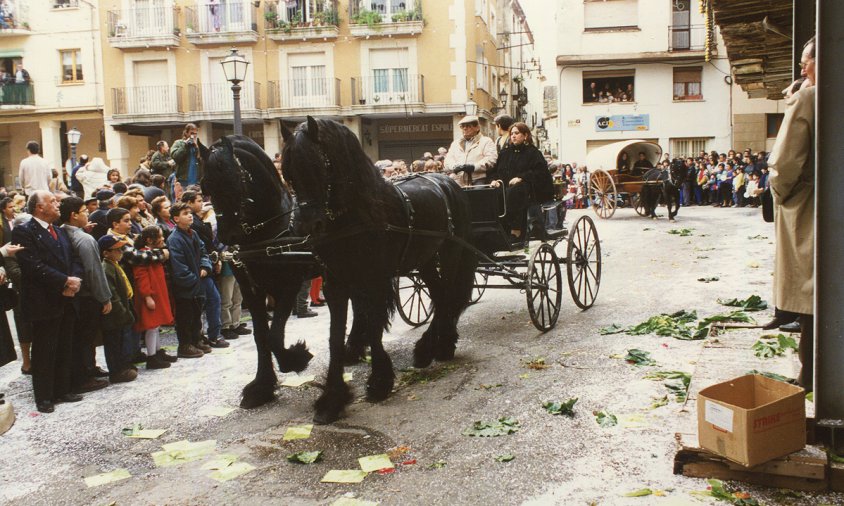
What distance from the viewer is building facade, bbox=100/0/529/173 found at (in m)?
30.0

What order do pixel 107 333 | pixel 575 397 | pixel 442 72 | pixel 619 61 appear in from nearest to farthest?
pixel 575 397
pixel 107 333
pixel 442 72
pixel 619 61

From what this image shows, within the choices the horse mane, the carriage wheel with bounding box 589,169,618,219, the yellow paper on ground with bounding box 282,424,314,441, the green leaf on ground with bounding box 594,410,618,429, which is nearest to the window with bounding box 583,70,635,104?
the carriage wheel with bounding box 589,169,618,219

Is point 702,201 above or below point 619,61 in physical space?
below

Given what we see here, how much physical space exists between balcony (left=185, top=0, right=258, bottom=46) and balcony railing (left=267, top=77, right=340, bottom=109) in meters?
2.18

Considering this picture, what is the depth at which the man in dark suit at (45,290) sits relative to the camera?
19.8ft

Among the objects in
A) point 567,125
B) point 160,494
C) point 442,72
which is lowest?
point 160,494

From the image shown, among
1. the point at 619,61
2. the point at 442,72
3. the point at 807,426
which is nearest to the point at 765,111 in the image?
the point at 619,61

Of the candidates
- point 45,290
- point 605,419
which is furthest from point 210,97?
point 605,419

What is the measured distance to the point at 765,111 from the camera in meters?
31.3

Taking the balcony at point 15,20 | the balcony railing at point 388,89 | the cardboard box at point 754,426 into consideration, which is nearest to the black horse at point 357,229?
the cardboard box at point 754,426

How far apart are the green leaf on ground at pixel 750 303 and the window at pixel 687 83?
25704 mm

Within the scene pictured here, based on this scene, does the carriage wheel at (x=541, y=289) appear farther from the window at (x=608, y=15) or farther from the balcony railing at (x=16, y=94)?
the balcony railing at (x=16, y=94)

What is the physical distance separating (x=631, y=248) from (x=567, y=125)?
18797mm

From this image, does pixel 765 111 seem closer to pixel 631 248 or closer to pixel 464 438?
pixel 631 248
